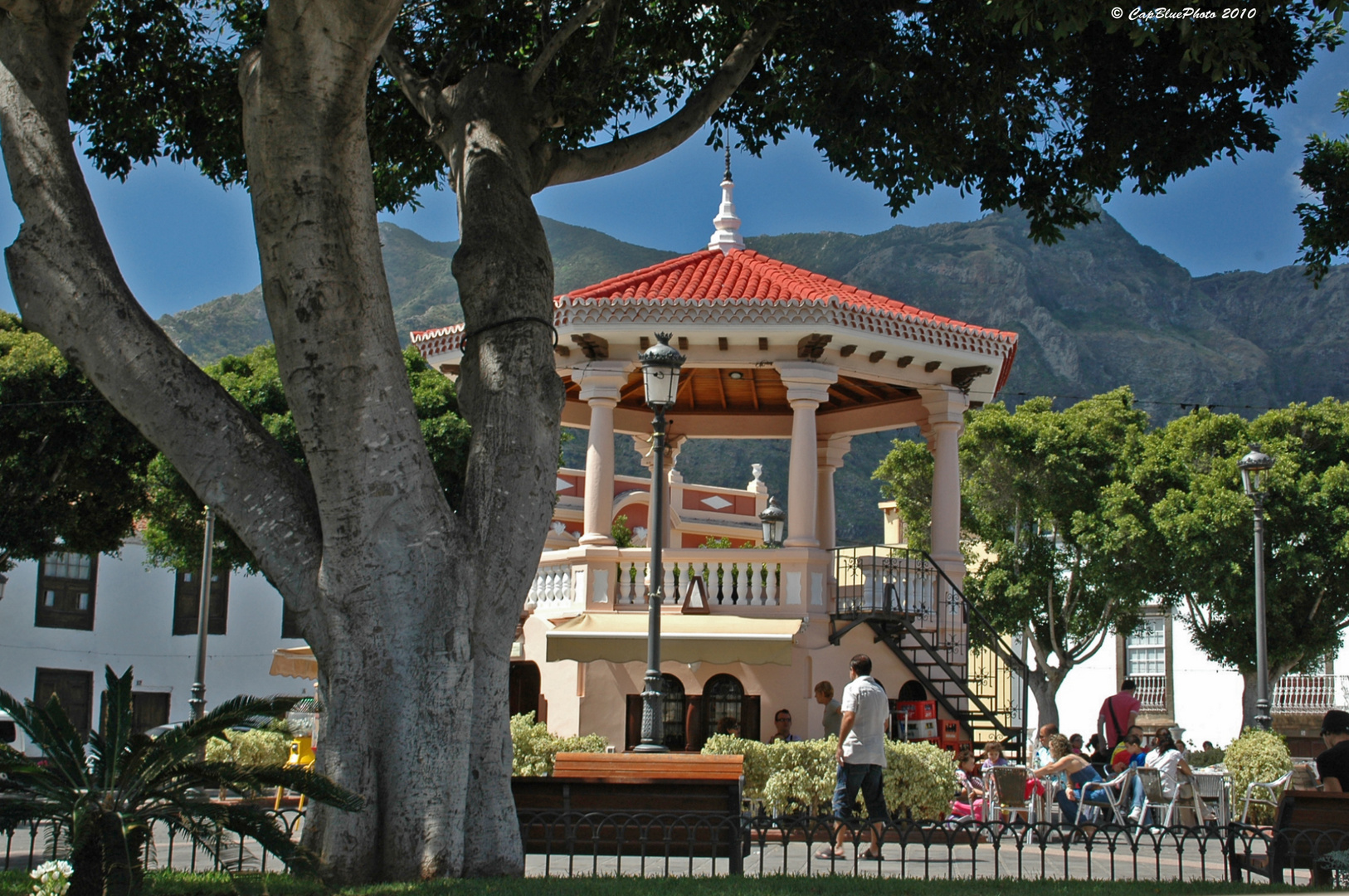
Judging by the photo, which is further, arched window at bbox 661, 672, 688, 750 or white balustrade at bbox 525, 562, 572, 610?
white balustrade at bbox 525, 562, 572, 610

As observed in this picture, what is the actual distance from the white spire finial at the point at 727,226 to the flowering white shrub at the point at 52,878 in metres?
15.3

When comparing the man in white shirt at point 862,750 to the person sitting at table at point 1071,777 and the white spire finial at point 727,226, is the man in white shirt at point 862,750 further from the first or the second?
the white spire finial at point 727,226

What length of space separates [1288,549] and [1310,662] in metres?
3.63

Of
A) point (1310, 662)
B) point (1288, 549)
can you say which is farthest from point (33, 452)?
point (1310, 662)

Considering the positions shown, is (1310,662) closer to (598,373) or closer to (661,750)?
(598,373)

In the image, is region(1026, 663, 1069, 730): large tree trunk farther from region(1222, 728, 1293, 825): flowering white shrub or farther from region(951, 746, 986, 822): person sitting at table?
region(1222, 728, 1293, 825): flowering white shrub

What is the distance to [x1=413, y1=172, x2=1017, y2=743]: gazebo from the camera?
14.9 m

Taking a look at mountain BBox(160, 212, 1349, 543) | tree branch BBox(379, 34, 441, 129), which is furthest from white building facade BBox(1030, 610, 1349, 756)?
mountain BBox(160, 212, 1349, 543)

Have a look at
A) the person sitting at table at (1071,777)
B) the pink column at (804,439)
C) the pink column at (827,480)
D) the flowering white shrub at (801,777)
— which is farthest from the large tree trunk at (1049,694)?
the flowering white shrub at (801,777)

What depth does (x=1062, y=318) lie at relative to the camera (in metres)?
108

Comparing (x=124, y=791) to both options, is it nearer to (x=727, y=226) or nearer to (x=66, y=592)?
(x=727, y=226)

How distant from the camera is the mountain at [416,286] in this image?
104 meters

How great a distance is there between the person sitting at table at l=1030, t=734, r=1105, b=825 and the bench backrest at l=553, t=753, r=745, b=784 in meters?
4.44

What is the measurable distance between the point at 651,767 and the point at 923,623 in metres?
8.41
